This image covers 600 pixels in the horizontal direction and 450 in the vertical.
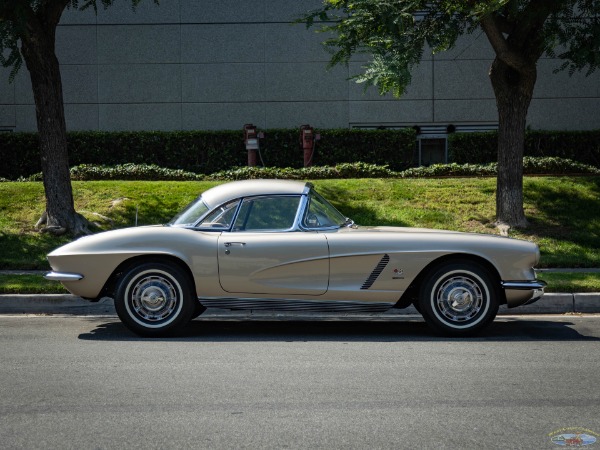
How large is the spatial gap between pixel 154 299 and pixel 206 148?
39.9 ft

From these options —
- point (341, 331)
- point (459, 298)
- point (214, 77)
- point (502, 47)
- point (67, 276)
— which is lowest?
point (341, 331)

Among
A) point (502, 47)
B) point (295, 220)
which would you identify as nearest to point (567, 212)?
point (502, 47)

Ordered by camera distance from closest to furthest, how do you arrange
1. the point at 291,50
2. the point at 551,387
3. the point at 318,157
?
1. the point at 551,387
2. the point at 318,157
3. the point at 291,50

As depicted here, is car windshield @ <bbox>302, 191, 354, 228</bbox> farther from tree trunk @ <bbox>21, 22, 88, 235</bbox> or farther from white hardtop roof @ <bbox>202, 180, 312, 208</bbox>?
tree trunk @ <bbox>21, 22, 88, 235</bbox>

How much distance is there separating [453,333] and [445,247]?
786 millimetres

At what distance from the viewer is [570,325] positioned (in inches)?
349

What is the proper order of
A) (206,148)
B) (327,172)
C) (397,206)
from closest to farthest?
1. (397,206)
2. (327,172)
3. (206,148)

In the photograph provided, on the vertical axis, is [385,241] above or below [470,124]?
below

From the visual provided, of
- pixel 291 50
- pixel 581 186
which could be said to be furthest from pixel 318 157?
pixel 581 186

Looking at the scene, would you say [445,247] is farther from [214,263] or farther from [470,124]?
[470,124]

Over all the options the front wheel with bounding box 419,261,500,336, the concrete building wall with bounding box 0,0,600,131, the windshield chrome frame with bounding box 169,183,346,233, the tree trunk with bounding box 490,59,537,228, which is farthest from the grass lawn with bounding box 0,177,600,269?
the windshield chrome frame with bounding box 169,183,346,233

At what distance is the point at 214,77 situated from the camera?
2141cm

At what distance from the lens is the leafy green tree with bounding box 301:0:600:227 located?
510 inches

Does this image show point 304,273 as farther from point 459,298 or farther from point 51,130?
point 51,130
